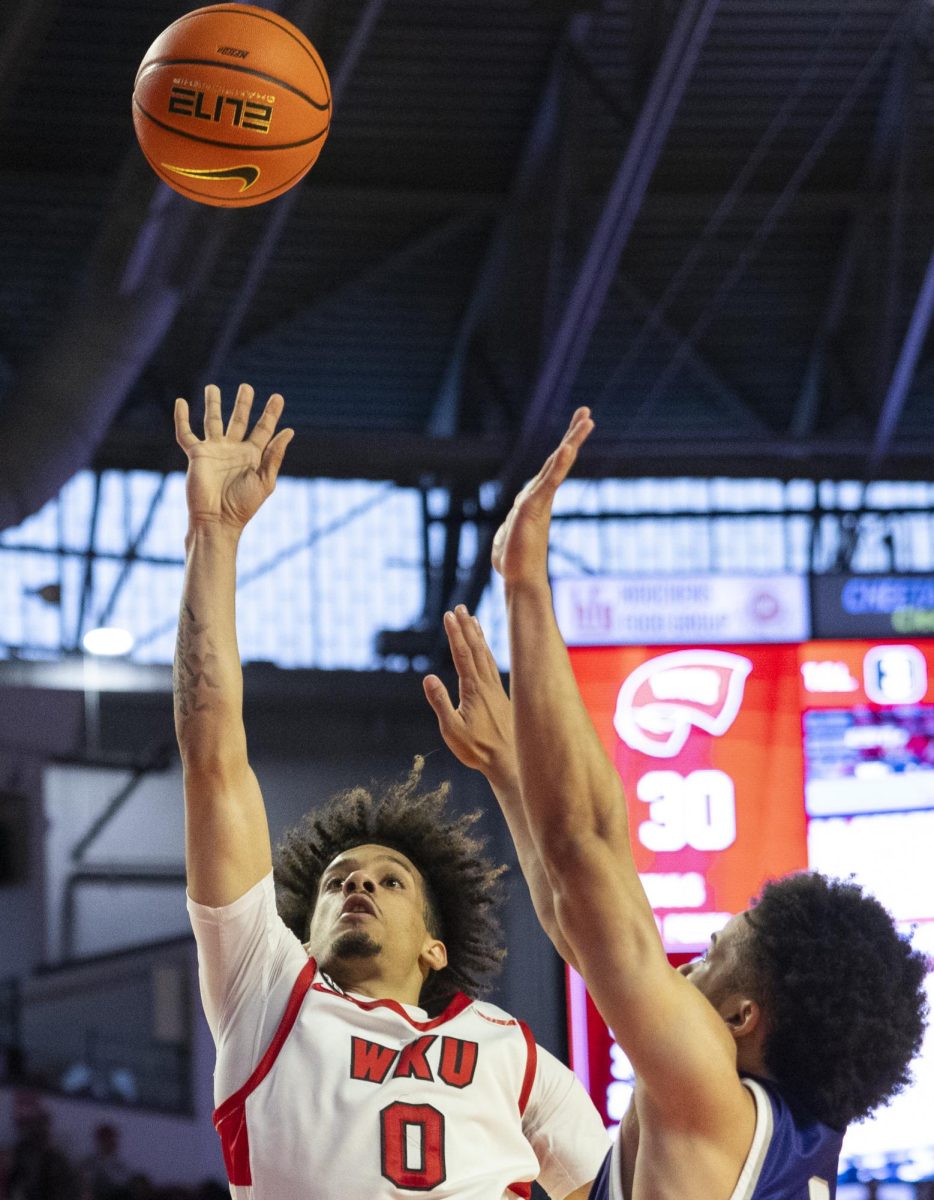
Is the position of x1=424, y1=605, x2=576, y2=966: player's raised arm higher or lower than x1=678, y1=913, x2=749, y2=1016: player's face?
higher

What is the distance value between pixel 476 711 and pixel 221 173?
2136mm

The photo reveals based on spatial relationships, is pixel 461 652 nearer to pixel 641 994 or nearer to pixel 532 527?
pixel 532 527

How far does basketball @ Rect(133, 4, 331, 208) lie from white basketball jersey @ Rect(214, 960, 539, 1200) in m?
2.37

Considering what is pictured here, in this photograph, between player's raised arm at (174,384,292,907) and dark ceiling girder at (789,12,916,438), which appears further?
dark ceiling girder at (789,12,916,438)

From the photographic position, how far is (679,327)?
12617mm

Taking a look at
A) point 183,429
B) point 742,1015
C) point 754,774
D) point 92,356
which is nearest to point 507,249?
point 92,356

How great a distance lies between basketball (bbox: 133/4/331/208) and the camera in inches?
174

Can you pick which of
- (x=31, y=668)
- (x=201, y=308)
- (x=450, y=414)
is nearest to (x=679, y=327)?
(x=450, y=414)

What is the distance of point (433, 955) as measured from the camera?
126 inches

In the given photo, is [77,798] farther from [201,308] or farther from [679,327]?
[679,327]

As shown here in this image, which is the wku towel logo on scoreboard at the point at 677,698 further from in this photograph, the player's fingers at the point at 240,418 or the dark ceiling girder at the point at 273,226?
the player's fingers at the point at 240,418

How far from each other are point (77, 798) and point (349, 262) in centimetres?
438

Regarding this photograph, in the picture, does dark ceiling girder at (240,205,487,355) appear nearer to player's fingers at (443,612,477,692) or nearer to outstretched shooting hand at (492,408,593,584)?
player's fingers at (443,612,477,692)

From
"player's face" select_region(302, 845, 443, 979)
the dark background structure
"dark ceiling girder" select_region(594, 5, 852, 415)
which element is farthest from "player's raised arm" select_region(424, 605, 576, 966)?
A: "dark ceiling girder" select_region(594, 5, 852, 415)
